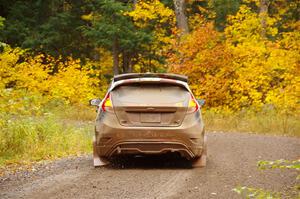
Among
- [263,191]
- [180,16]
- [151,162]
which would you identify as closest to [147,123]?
[151,162]

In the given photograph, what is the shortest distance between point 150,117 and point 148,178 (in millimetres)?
1361

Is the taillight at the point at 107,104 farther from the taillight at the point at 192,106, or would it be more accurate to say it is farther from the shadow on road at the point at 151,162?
the taillight at the point at 192,106

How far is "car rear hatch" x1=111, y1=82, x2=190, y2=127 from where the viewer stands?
10.1 metres

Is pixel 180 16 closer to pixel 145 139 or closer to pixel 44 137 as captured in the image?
pixel 44 137

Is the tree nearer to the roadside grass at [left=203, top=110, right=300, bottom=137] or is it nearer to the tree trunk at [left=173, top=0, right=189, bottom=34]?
the tree trunk at [left=173, top=0, right=189, bottom=34]

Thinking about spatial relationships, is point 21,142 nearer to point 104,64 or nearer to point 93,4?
point 93,4

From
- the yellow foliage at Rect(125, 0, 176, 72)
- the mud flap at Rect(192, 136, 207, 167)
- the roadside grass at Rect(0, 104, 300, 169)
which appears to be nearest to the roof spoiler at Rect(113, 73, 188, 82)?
the mud flap at Rect(192, 136, 207, 167)

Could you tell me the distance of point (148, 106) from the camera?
10117mm

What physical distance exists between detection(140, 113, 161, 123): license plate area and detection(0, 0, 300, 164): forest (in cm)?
297

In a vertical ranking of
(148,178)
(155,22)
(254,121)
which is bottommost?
(254,121)

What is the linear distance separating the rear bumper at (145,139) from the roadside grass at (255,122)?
8971mm

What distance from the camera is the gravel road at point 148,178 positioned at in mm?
7789

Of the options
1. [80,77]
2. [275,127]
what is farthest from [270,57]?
[80,77]

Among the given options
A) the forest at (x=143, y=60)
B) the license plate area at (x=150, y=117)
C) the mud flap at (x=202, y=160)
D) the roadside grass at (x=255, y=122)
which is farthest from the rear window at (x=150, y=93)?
the roadside grass at (x=255, y=122)
